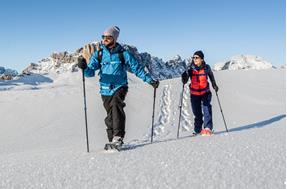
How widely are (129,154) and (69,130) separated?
27.3 feet

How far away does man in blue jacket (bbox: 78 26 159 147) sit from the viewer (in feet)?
22.0

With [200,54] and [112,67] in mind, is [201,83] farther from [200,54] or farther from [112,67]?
[112,67]

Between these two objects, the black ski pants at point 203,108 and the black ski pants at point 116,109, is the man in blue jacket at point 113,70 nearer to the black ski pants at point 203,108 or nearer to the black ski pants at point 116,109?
the black ski pants at point 116,109

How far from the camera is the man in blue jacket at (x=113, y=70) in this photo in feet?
22.0

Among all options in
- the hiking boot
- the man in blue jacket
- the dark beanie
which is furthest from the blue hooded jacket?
the dark beanie

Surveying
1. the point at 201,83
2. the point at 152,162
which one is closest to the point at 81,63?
the point at 152,162

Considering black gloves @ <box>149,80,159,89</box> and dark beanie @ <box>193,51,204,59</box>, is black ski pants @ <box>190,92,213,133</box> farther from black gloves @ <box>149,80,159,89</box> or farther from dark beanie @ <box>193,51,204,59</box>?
black gloves @ <box>149,80,159,89</box>

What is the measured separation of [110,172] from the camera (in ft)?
15.7

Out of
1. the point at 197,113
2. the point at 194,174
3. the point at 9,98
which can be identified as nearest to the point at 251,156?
the point at 194,174

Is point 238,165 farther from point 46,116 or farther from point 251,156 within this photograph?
point 46,116

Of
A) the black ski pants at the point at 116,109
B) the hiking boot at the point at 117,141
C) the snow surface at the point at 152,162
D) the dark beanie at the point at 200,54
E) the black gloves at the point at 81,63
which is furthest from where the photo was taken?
the dark beanie at the point at 200,54

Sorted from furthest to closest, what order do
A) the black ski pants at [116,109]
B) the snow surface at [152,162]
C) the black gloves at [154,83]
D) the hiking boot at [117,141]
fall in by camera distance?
1. the black gloves at [154,83]
2. the black ski pants at [116,109]
3. the hiking boot at [117,141]
4. the snow surface at [152,162]

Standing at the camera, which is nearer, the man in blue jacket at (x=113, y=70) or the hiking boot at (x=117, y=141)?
the hiking boot at (x=117, y=141)

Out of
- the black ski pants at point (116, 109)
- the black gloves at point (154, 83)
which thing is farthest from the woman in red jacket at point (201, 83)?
the black ski pants at point (116, 109)
